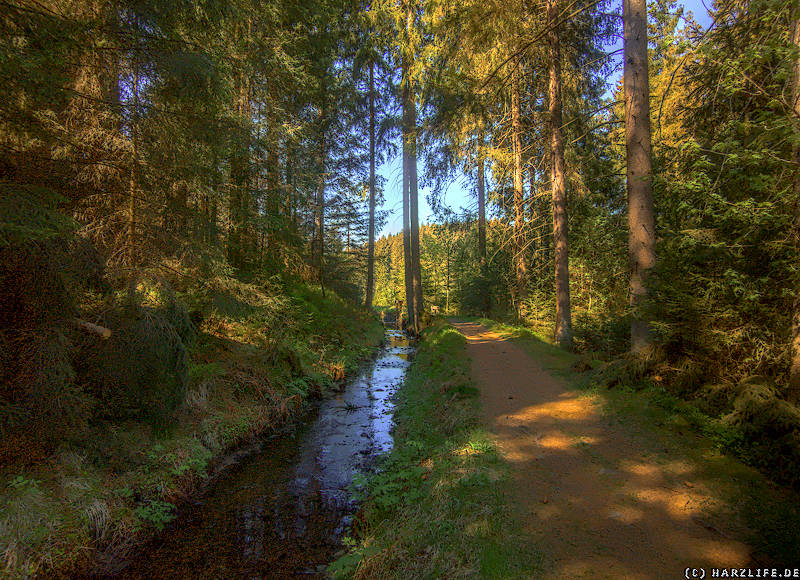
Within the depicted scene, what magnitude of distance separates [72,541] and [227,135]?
5987 mm

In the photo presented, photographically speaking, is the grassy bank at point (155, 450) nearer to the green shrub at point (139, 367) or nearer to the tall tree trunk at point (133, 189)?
the green shrub at point (139, 367)

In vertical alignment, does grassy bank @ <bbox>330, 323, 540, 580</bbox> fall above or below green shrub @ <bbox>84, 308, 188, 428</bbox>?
below

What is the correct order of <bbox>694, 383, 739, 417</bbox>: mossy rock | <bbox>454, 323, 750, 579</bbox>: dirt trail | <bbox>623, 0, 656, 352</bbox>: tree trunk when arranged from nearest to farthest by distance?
1. <bbox>454, 323, 750, 579</bbox>: dirt trail
2. <bbox>694, 383, 739, 417</bbox>: mossy rock
3. <bbox>623, 0, 656, 352</bbox>: tree trunk

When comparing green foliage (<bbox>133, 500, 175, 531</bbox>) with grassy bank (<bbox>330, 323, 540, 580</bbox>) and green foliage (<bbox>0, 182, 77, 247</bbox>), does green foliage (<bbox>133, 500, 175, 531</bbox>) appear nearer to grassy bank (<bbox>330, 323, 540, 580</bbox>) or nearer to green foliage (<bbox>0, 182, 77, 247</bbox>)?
grassy bank (<bbox>330, 323, 540, 580</bbox>)

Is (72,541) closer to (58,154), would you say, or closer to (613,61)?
(58,154)

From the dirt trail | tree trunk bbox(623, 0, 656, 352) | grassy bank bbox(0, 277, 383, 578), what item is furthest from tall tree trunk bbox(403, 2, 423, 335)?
the dirt trail

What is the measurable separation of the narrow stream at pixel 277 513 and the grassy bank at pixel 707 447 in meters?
3.79

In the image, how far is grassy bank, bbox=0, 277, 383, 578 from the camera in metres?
3.70

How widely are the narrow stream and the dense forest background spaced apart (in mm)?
1395

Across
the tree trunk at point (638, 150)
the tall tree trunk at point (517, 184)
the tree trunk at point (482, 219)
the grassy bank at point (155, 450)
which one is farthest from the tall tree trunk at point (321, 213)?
the tree trunk at point (638, 150)

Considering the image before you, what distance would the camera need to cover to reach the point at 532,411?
20.2ft

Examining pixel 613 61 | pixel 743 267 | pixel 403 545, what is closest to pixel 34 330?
pixel 403 545

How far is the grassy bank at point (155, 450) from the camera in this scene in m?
3.70

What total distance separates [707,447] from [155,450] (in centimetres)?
704
